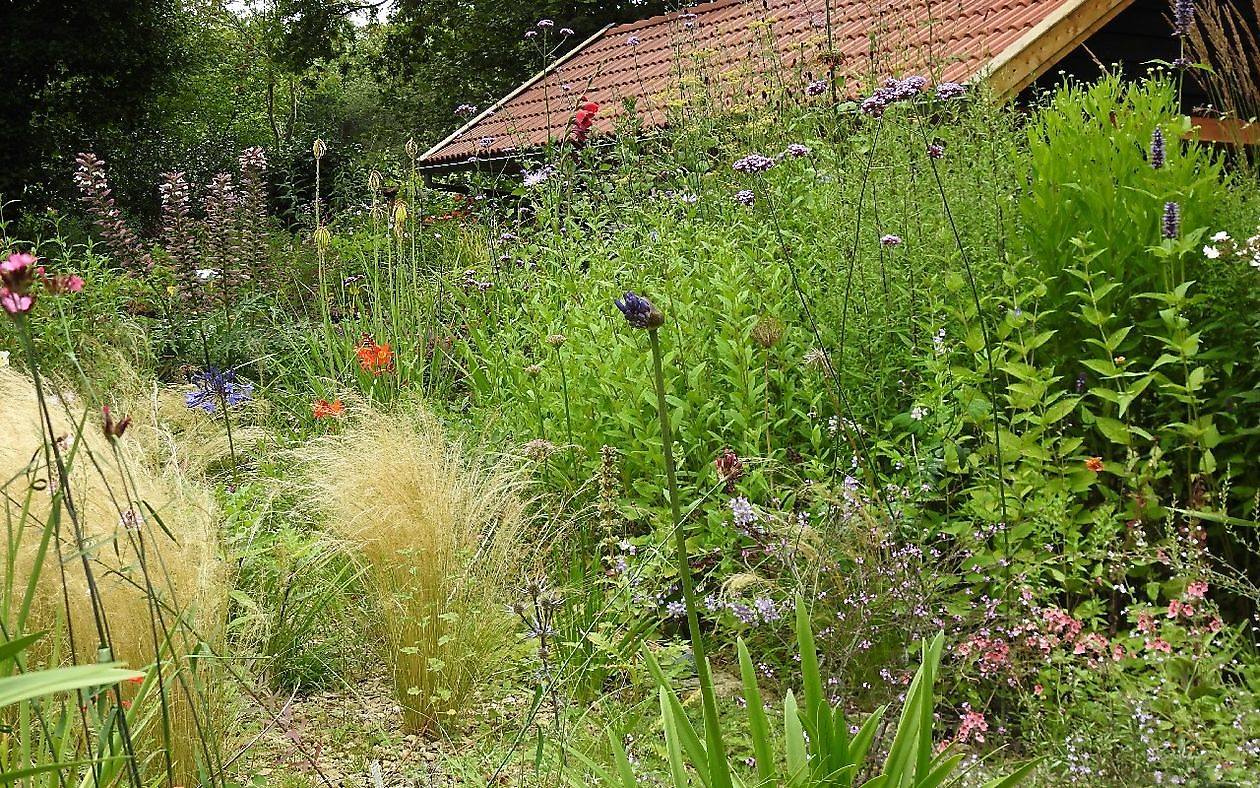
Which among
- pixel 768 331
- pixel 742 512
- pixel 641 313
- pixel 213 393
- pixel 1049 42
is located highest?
pixel 1049 42

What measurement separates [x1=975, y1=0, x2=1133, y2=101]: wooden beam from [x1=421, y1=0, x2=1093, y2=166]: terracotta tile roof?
19mm

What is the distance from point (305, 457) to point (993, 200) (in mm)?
2673

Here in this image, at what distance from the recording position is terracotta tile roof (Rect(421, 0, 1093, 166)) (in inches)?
243

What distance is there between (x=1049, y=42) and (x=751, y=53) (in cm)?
191


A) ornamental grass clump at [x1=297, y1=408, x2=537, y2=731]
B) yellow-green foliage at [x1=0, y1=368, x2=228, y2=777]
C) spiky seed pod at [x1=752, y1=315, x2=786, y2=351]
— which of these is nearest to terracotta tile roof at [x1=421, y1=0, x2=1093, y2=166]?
spiky seed pod at [x1=752, y1=315, x2=786, y2=351]

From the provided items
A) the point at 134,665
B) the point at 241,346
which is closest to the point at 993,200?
the point at 134,665

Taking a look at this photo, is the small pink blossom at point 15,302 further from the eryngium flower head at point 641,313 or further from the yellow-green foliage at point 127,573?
the yellow-green foliage at point 127,573

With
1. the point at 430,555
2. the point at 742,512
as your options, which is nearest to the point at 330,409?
the point at 430,555

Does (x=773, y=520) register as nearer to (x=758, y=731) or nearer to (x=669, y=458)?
(x=758, y=731)

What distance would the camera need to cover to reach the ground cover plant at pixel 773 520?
2.34 meters

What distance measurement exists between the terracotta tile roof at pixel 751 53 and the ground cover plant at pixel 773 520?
143cm

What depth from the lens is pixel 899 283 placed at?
3879mm

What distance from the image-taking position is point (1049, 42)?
684 cm

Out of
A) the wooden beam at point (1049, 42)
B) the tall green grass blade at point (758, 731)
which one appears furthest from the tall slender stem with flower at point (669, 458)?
the wooden beam at point (1049, 42)
